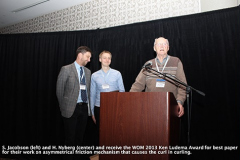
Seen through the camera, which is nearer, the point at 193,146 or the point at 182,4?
the point at 193,146

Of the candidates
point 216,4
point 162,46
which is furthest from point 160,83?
point 216,4

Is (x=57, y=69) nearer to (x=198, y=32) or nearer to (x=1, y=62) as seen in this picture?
(x=1, y=62)

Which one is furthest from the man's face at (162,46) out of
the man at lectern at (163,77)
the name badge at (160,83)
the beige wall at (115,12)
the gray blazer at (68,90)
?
the beige wall at (115,12)

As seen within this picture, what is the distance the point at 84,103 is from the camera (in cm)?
268

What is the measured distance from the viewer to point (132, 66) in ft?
11.7

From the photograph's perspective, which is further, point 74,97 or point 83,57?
point 83,57

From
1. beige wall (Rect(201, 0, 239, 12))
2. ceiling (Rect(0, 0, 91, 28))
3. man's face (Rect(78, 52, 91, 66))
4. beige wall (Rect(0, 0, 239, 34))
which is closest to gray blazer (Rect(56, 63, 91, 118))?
man's face (Rect(78, 52, 91, 66))

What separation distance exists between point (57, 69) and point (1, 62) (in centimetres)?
131

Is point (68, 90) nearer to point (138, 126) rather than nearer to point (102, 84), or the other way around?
point (102, 84)

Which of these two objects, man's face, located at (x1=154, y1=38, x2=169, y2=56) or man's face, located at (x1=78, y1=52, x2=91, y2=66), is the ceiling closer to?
man's face, located at (x1=78, y1=52, x2=91, y2=66)

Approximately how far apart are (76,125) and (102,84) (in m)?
0.67

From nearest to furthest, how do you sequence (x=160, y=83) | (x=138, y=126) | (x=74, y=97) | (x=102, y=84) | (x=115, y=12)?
(x=138, y=126)
(x=160, y=83)
(x=74, y=97)
(x=102, y=84)
(x=115, y=12)

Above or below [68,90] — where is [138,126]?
below

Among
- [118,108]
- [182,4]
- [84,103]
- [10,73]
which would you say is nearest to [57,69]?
[10,73]
